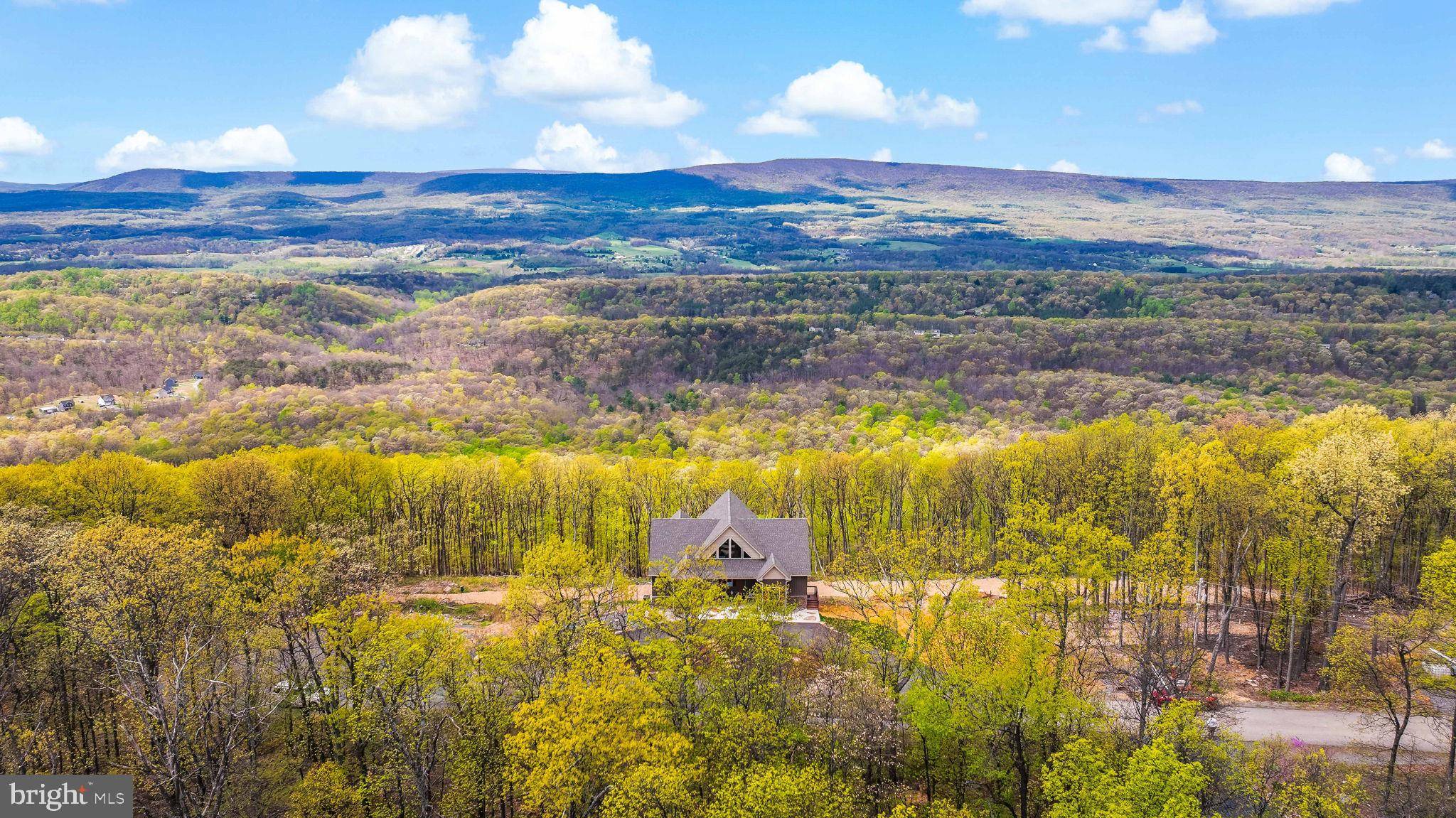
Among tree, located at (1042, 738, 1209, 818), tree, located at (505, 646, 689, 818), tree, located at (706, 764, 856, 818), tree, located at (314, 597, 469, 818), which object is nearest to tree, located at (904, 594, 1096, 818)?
tree, located at (1042, 738, 1209, 818)

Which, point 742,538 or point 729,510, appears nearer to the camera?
point 742,538

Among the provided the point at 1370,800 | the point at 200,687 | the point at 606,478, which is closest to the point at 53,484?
the point at 200,687

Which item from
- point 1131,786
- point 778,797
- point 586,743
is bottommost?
point 778,797

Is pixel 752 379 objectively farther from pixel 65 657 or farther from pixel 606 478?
pixel 65 657

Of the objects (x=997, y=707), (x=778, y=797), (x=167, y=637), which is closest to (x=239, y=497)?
(x=167, y=637)

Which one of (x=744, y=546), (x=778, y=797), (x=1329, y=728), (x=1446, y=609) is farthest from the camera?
(x=744, y=546)

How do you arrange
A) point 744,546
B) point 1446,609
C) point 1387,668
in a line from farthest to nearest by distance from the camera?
point 744,546, point 1387,668, point 1446,609

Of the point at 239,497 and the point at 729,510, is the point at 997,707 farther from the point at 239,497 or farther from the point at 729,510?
the point at 239,497
